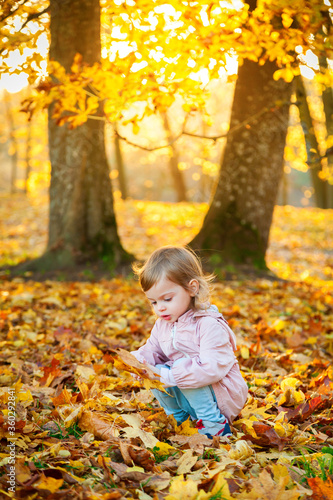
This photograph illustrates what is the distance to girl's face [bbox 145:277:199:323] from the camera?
218cm

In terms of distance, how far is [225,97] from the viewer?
1027 inches

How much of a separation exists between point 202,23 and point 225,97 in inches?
975

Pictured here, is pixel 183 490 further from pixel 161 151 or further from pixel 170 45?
pixel 161 151

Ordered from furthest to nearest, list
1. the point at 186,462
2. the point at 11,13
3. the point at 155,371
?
the point at 11,13, the point at 155,371, the point at 186,462

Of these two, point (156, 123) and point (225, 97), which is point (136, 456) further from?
point (225, 97)

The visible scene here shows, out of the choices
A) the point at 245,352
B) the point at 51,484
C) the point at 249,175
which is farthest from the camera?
the point at 249,175

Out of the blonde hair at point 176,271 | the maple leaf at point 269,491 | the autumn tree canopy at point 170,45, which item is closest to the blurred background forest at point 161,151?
the autumn tree canopy at point 170,45

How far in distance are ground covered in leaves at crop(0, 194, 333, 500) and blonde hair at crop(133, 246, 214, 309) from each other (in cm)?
42

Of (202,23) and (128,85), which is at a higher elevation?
(202,23)

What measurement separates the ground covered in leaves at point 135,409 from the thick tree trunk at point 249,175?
1.18m

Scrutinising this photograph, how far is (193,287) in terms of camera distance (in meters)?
2.24

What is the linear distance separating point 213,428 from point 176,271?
81 cm

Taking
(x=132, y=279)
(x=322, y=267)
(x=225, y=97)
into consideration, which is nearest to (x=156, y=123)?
(x=225, y=97)

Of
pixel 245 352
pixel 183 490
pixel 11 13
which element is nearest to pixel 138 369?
pixel 183 490
